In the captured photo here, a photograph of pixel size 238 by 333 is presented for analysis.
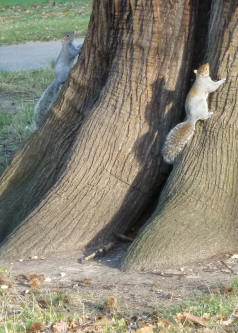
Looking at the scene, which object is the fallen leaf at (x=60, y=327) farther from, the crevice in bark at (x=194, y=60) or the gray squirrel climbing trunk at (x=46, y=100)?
the gray squirrel climbing trunk at (x=46, y=100)

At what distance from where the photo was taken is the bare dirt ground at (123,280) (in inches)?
151

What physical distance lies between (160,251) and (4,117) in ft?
17.9

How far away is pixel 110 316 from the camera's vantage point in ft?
11.8

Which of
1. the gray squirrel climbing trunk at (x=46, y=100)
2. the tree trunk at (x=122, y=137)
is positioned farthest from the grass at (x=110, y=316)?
the gray squirrel climbing trunk at (x=46, y=100)

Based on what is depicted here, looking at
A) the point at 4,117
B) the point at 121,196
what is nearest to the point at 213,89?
the point at 121,196

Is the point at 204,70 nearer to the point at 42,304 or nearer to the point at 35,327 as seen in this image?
the point at 42,304

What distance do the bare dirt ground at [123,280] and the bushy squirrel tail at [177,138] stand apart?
2.91ft

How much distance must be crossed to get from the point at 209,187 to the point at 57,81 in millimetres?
3500

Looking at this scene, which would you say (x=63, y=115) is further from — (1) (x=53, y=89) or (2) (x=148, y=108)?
(1) (x=53, y=89)

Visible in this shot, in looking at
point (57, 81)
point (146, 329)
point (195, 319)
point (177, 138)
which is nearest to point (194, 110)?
point (177, 138)

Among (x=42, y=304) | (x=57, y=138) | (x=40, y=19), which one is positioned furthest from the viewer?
(x=40, y=19)

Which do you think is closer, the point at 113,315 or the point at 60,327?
the point at 60,327

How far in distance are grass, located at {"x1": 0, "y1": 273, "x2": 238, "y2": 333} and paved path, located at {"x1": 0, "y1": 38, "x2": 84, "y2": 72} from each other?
9.83 metres

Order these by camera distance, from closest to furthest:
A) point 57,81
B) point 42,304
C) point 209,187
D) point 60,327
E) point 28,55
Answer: point 60,327 → point 42,304 → point 209,187 → point 57,81 → point 28,55
